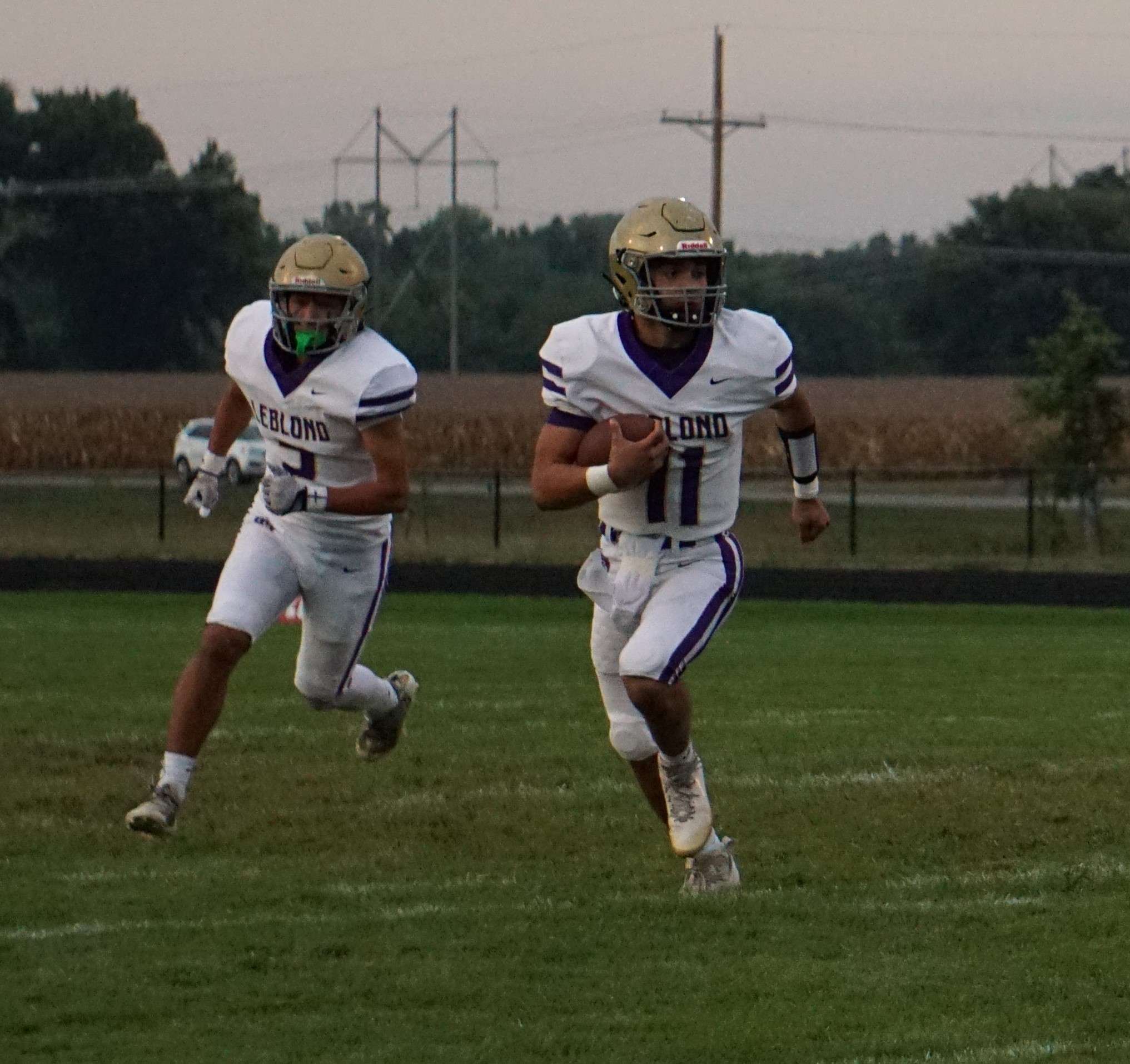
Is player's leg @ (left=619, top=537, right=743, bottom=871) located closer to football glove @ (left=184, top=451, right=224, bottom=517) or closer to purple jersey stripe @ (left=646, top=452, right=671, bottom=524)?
purple jersey stripe @ (left=646, top=452, right=671, bottom=524)

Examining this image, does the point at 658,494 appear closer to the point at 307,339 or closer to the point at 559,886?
the point at 559,886

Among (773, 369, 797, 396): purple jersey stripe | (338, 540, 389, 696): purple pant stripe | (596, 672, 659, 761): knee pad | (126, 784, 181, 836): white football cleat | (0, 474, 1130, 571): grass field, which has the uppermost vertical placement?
(773, 369, 797, 396): purple jersey stripe

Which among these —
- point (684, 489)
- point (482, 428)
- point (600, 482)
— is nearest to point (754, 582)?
point (684, 489)

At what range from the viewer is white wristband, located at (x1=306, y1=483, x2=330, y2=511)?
6480 mm

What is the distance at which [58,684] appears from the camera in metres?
10.8

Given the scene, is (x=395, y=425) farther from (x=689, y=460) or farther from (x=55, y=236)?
(x=55, y=236)

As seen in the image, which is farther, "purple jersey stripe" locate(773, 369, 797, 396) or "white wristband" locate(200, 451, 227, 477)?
"white wristband" locate(200, 451, 227, 477)

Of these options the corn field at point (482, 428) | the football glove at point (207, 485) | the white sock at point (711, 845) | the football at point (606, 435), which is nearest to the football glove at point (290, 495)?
the football glove at point (207, 485)

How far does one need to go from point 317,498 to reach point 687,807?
1541 mm

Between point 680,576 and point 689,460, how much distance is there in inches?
12.9

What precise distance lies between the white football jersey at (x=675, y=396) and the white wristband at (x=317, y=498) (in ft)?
2.93

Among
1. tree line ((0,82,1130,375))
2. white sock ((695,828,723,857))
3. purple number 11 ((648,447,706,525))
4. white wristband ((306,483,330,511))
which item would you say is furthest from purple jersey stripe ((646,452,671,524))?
tree line ((0,82,1130,375))

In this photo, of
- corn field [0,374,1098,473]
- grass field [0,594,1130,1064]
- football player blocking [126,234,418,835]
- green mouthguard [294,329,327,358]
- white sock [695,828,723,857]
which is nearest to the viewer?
grass field [0,594,1130,1064]

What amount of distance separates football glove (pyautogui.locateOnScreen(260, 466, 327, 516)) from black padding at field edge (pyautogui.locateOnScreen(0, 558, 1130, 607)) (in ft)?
42.0
